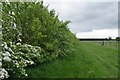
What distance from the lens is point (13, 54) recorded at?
10.8m

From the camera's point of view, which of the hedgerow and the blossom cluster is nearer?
the blossom cluster

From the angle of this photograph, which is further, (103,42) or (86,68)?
(103,42)

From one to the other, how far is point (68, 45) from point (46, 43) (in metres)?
2.75

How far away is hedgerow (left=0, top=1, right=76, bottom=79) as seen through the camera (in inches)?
417

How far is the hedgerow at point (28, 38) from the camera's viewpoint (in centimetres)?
1060

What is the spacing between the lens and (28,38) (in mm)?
13422

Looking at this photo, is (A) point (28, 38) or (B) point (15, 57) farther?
(A) point (28, 38)

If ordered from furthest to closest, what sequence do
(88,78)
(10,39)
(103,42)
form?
1. (103,42)
2. (88,78)
3. (10,39)

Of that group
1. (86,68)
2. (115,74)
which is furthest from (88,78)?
(115,74)

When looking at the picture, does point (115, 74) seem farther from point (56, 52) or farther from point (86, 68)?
point (56, 52)

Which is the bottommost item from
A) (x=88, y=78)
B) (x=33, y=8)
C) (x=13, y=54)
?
(x=88, y=78)

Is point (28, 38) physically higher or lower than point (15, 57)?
higher

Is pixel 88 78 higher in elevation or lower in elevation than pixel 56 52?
lower

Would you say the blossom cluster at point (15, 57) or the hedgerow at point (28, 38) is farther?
the hedgerow at point (28, 38)
